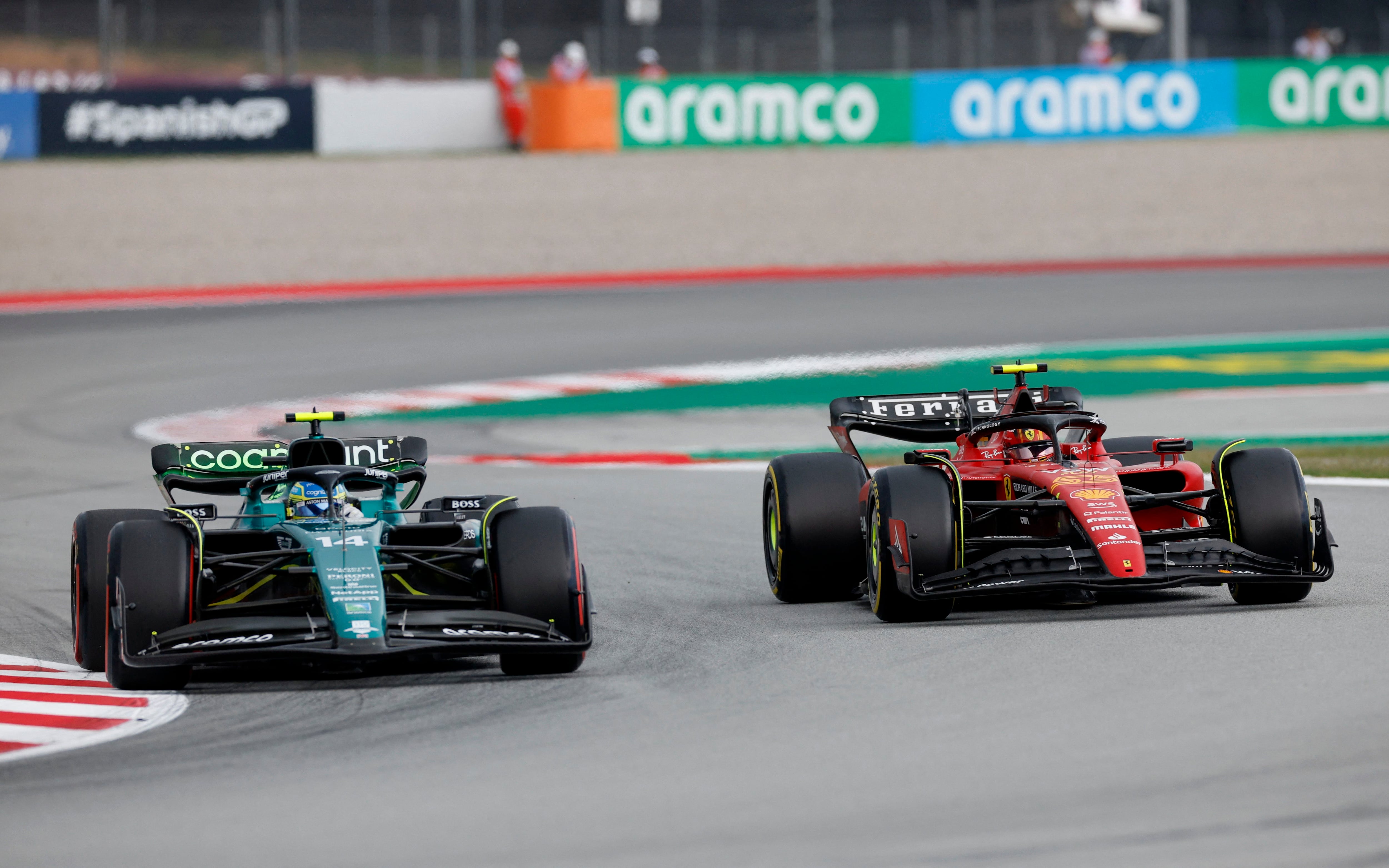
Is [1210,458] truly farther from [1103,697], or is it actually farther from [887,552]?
[1103,697]

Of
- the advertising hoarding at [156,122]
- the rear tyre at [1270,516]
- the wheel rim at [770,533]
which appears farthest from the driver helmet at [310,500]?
the advertising hoarding at [156,122]

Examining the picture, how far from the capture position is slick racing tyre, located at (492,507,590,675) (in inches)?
324

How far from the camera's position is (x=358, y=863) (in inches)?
217

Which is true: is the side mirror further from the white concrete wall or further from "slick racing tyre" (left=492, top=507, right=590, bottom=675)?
the white concrete wall

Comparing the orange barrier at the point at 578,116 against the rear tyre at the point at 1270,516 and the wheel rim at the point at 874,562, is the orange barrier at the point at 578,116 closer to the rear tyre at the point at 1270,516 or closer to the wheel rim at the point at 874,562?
the wheel rim at the point at 874,562

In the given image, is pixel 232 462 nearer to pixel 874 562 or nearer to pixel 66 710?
pixel 66 710

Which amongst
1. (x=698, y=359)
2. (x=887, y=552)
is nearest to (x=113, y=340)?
(x=698, y=359)

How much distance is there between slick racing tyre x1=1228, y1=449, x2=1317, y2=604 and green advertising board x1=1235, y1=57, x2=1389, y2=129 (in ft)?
89.0

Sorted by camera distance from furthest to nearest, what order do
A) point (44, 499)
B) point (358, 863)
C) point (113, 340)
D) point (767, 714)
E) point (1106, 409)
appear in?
point (113, 340)
point (1106, 409)
point (44, 499)
point (767, 714)
point (358, 863)

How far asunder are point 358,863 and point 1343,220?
2742 centimetres

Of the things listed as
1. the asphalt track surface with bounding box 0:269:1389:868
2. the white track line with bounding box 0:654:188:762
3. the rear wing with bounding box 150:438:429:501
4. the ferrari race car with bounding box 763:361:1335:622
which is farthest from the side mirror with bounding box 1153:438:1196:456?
the white track line with bounding box 0:654:188:762

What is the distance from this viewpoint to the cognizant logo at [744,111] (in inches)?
1371

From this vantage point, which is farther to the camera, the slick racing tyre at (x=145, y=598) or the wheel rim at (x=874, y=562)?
the wheel rim at (x=874, y=562)

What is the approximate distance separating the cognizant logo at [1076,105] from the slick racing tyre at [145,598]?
91.3ft
